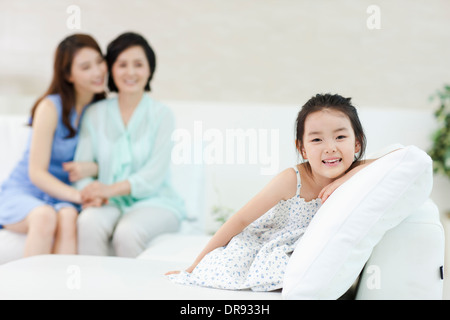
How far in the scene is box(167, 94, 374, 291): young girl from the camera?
1425 mm

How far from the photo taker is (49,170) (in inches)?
97.3

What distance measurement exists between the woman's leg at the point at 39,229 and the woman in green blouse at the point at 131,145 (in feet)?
0.62

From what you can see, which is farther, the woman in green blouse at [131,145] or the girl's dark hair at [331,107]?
the woman in green blouse at [131,145]

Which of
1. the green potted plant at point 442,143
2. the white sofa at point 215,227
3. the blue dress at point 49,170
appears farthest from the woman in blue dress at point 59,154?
the green potted plant at point 442,143

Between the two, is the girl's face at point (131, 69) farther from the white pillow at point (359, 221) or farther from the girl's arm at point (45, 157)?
the white pillow at point (359, 221)

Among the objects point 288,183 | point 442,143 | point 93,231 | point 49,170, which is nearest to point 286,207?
point 288,183

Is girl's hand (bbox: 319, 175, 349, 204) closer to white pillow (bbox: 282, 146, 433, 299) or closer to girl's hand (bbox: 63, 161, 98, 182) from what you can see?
white pillow (bbox: 282, 146, 433, 299)

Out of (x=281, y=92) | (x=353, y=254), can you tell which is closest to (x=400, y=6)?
(x=281, y=92)

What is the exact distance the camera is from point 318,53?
142 inches

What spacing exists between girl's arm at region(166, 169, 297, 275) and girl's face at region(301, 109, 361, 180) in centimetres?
9

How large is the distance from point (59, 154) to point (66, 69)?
1.30 ft

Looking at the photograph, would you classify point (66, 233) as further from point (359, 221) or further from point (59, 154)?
point (359, 221)

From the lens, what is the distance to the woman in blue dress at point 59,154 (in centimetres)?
224

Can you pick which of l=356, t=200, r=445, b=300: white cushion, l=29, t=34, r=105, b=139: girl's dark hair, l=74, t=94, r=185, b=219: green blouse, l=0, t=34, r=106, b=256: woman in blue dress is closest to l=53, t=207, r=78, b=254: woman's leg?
l=0, t=34, r=106, b=256: woman in blue dress
